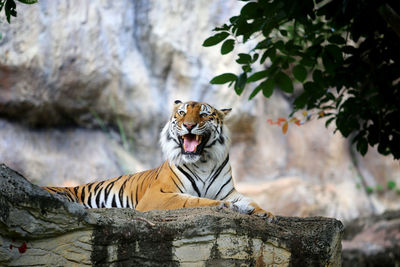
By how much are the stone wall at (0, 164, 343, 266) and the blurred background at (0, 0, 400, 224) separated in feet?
18.9

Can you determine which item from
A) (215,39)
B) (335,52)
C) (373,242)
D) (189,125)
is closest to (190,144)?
(189,125)

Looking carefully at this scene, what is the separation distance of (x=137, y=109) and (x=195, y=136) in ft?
18.0

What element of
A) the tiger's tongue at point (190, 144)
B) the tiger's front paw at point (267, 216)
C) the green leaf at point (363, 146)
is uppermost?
the tiger's tongue at point (190, 144)

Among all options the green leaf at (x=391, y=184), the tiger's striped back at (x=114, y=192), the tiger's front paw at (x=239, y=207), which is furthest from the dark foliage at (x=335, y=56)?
the green leaf at (x=391, y=184)

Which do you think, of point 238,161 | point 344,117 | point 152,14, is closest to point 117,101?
point 152,14

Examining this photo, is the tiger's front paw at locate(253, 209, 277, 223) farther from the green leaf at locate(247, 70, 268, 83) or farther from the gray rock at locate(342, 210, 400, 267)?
the gray rock at locate(342, 210, 400, 267)

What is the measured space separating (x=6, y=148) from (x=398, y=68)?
6975mm

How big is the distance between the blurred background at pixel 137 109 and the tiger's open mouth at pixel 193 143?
12.6ft

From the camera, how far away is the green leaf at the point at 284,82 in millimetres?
4234

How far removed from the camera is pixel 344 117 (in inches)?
191

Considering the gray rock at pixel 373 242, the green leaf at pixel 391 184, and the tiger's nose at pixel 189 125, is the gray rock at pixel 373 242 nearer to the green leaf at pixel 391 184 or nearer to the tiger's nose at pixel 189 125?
the green leaf at pixel 391 184

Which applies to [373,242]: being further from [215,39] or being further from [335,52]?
[215,39]

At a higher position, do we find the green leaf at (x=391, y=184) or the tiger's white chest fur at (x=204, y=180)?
the green leaf at (x=391, y=184)

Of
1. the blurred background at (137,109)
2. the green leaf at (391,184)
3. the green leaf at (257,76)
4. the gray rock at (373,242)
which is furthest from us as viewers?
the green leaf at (391,184)
